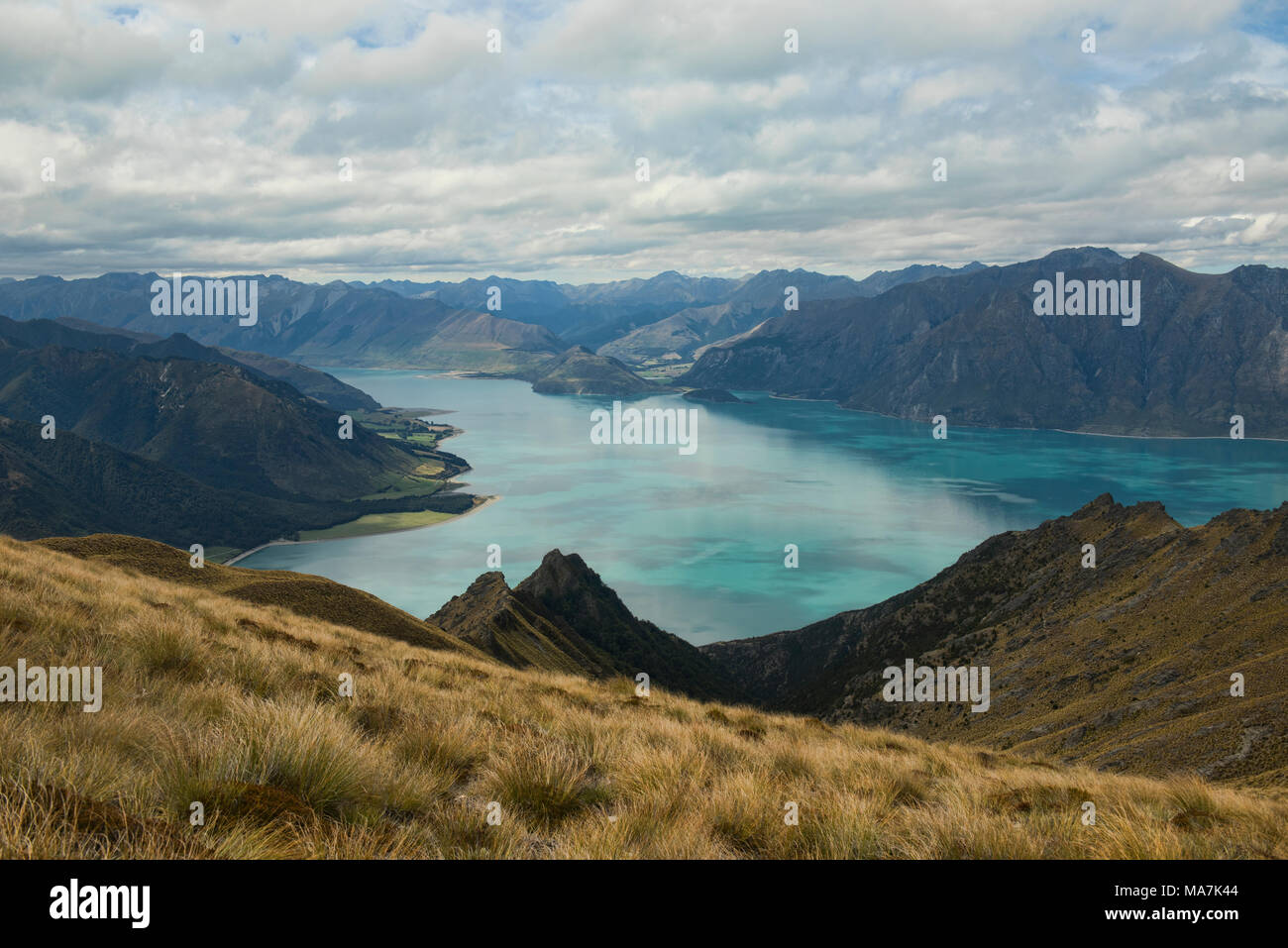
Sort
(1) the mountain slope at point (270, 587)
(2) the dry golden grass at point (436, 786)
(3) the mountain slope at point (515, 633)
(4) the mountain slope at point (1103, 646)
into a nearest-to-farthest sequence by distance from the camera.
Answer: (2) the dry golden grass at point (436, 786)
(4) the mountain slope at point (1103, 646)
(1) the mountain slope at point (270, 587)
(3) the mountain slope at point (515, 633)

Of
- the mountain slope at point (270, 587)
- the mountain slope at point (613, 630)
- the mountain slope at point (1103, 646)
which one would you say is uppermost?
the mountain slope at point (270, 587)

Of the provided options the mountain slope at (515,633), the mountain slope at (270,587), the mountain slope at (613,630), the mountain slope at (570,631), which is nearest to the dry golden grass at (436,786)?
the mountain slope at (270,587)

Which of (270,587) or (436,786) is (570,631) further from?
(436,786)

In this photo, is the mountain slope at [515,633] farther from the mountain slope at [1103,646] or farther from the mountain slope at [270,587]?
the mountain slope at [1103,646]

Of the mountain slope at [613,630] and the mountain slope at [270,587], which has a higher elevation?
the mountain slope at [270,587]

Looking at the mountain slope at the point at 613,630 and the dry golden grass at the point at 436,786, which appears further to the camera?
the mountain slope at the point at 613,630

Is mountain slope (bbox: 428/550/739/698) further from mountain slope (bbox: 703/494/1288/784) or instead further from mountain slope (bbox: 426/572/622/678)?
mountain slope (bbox: 703/494/1288/784)

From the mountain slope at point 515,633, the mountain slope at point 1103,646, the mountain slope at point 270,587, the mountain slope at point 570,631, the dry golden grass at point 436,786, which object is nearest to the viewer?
the dry golden grass at point 436,786
